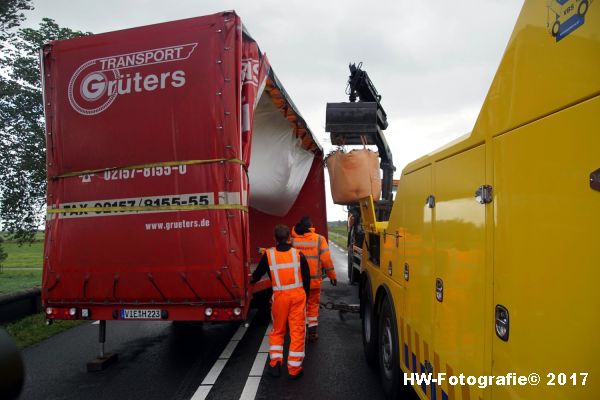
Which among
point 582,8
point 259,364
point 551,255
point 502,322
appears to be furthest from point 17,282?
point 582,8

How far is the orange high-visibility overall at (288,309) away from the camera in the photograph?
4.48 meters

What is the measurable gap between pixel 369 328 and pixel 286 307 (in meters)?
1.09

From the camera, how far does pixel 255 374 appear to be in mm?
4605

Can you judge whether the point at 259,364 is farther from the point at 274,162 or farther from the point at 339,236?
the point at 339,236

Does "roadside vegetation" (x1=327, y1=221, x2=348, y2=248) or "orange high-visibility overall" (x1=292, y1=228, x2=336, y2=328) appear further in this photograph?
"roadside vegetation" (x1=327, y1=221, x2=348, y2=248)

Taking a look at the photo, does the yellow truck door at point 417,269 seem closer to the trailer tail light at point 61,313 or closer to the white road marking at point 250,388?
the white road marking at point 250,388

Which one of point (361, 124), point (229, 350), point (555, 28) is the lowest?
point (229, 350)

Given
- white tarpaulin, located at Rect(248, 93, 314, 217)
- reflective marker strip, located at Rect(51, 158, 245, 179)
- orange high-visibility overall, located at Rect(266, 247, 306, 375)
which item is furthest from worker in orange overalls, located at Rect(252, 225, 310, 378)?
white tarpaulin, located at Rect(248, 93, 314, 217)

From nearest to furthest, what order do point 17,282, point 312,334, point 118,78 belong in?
point 118,78 → point 312,334 → point 17,282

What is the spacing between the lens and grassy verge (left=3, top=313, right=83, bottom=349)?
19.5 ft

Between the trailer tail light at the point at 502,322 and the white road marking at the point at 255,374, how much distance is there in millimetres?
2822

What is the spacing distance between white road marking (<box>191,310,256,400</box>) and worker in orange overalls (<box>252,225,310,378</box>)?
54 centimetres

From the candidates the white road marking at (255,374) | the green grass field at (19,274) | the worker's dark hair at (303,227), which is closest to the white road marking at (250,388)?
the white road marking at (255,374)

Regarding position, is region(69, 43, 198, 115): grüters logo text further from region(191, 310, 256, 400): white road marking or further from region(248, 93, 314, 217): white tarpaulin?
region(191, 310, 256, 400): white road marking
